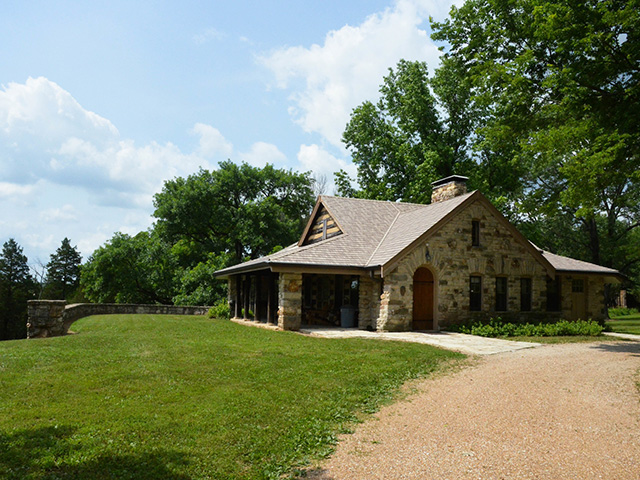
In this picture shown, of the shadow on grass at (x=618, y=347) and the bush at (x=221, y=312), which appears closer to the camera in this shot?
the shadow on grass at (x=618, y=347)

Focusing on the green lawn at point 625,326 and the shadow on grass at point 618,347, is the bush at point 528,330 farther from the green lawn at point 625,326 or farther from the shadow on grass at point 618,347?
the green lawn at point 625,326

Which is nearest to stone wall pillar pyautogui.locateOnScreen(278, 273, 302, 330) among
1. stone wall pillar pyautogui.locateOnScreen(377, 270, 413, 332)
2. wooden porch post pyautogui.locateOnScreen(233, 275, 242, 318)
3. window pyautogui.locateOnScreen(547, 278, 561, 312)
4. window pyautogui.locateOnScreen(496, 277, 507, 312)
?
stone wall pillar pyautogui.locateOnScreen(377, 270, 413, 332)

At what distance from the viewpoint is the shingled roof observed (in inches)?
643

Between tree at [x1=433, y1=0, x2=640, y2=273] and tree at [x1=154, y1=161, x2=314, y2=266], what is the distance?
22.2 m

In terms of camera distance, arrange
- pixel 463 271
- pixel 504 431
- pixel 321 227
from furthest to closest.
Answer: pixel 321 227 < pixel 463 271 < pixel 504 431

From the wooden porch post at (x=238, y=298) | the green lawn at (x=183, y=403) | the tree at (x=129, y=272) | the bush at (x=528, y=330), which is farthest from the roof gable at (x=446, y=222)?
the tree at (x=129, y=272)

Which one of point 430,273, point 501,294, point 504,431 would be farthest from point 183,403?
point 501,294

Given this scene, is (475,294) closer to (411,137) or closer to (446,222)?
(446,222)

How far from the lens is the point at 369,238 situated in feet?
64.4

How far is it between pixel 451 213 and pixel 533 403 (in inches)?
432

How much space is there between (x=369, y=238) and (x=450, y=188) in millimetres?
4609

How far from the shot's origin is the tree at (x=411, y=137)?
98.6 ft

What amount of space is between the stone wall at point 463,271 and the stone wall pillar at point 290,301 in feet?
9.84

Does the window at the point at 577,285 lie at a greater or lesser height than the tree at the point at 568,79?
lesser
